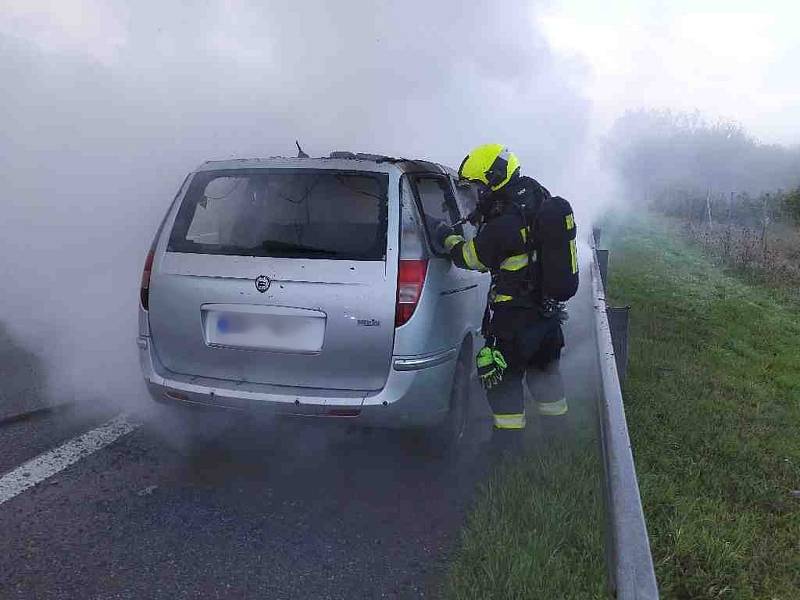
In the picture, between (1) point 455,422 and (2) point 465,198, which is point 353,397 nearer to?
(1) point 455,422

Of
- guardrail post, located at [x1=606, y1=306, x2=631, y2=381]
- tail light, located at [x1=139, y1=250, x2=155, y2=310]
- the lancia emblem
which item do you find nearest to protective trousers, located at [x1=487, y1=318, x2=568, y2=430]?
guardrail post, located at [x1=606, y1=306, x2=631, y2=381]

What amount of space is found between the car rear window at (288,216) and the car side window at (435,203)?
0.32 m

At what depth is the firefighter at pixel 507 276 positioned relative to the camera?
373cm

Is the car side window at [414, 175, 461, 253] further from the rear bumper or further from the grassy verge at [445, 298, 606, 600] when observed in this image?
the grassy verge at [445, 298, 606, 600]

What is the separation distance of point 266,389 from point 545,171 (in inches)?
490

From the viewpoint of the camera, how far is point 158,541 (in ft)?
10.1

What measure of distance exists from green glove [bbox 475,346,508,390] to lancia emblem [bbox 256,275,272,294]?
1.21m

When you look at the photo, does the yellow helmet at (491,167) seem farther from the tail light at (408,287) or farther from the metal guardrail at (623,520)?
the metal guardrail at (623,520)

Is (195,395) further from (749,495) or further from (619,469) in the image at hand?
(749,495)

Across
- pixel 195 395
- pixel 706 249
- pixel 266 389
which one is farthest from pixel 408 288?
pixel 706 249

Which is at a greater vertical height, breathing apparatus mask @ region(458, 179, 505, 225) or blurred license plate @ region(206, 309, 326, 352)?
breathing apparatus mask @ region(458, 179, 505, 225)

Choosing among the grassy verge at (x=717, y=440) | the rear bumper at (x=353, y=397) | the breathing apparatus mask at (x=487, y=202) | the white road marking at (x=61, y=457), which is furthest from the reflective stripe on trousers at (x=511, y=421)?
the white road marking at (x=61, y=457)

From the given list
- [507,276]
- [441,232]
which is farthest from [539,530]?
[441,232]

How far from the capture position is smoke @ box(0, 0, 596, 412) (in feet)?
20.6
